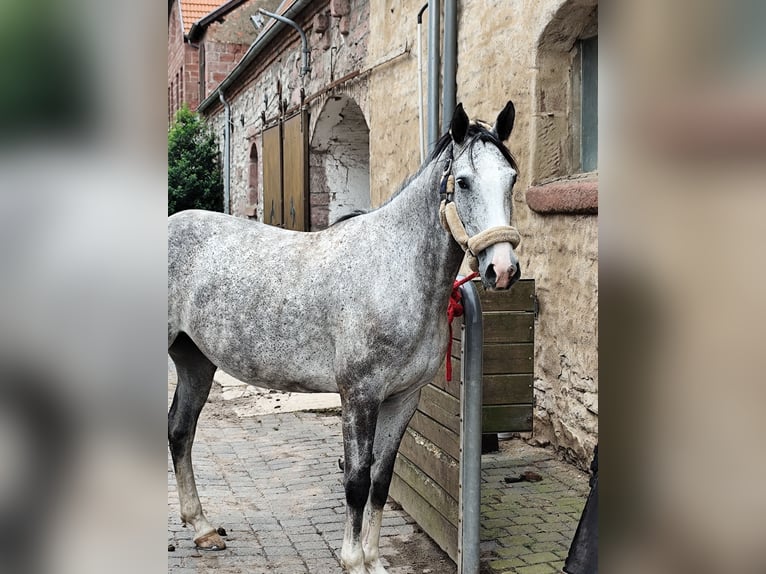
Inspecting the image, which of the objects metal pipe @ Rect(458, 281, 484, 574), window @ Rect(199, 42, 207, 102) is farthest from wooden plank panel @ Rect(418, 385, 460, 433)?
window @ Rect(199, 42, 207, 102)

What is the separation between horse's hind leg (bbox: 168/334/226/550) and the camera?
3.75m

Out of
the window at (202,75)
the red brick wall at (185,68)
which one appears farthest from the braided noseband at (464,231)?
the red brick wall at (185,68)

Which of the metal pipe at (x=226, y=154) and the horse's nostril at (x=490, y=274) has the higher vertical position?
the metal pipe at (x=226, y=154)

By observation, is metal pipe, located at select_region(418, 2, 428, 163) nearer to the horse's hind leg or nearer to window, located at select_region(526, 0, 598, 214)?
window, located at select_region(526, 0, 598, 214)

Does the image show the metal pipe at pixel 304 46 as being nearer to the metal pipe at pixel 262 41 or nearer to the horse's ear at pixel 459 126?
the metal pipe at pixel 262 41

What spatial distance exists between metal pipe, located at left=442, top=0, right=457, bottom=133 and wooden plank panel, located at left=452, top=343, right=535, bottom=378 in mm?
2905

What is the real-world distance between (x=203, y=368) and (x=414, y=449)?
43.4 inches

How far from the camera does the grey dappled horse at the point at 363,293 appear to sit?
269cm

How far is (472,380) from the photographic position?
312 cm

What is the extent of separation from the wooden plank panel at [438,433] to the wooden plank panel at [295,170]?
7.06m
